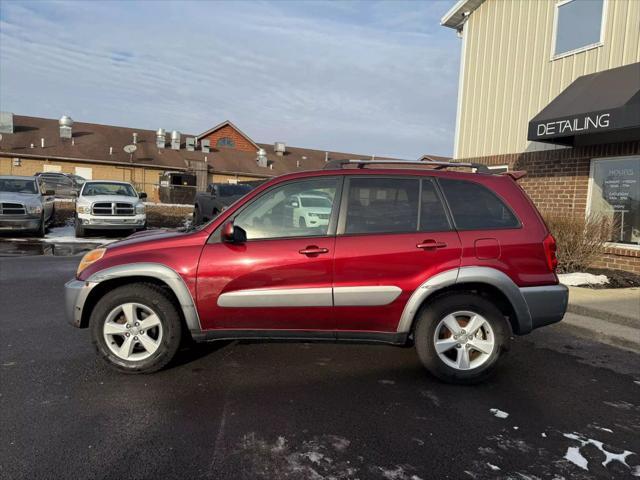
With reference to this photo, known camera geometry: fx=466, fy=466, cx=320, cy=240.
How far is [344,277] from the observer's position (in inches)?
149

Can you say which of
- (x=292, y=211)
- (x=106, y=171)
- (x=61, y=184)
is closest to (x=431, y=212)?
(x=292, y=211)

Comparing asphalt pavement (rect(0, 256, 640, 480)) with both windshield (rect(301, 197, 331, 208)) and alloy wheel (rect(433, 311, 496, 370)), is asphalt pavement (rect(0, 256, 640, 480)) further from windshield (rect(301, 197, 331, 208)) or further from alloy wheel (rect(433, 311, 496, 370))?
windshield (rect(301, 197, 331, 208))

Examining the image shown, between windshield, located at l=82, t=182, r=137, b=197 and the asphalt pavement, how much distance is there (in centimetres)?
1028

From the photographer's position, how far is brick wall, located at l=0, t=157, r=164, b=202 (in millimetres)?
31625

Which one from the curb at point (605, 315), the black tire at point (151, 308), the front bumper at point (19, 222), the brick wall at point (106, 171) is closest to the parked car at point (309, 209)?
the black tire at point (151, 308)

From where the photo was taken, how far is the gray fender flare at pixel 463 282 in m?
3.78

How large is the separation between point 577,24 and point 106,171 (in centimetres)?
3228

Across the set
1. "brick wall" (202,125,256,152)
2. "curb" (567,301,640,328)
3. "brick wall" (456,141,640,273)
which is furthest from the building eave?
"brick wall" (202,125,256,152)

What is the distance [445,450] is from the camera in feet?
9.41

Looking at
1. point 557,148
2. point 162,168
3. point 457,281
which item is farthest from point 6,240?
point 162,168

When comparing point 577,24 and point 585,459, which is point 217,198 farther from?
point 585,459

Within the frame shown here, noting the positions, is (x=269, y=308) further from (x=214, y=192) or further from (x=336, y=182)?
(x=214, y=192)

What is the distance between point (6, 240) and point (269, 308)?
12032mm

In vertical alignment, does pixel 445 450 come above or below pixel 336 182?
below
